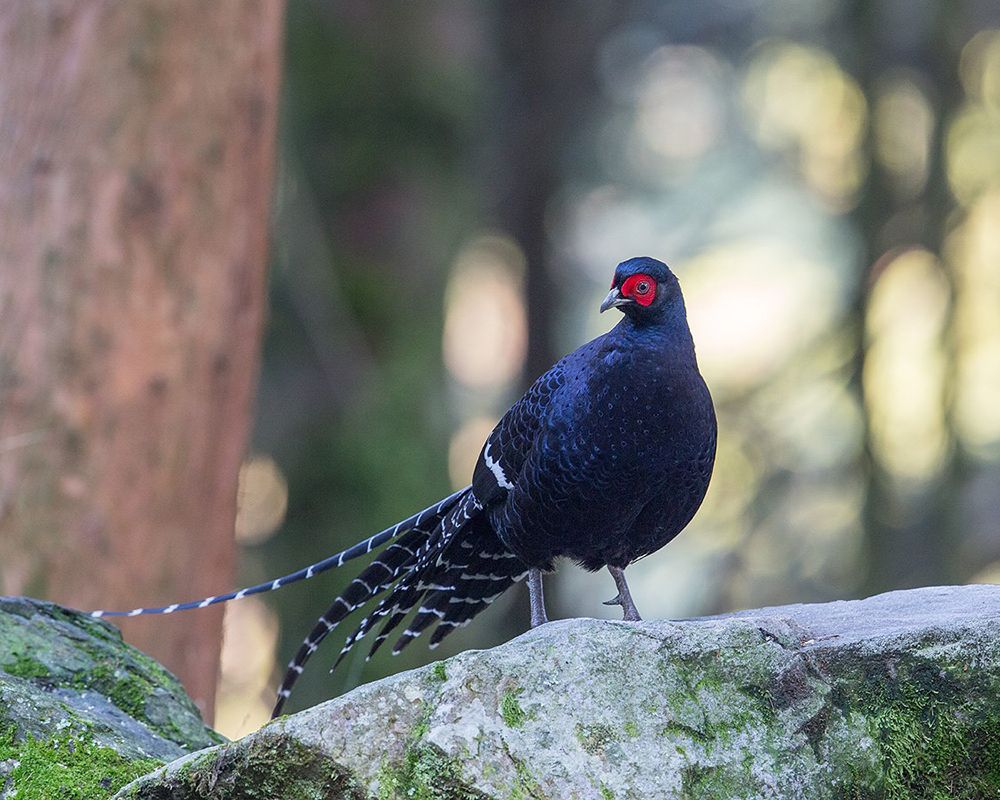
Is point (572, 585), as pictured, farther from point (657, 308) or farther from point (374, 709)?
point (374, 709)

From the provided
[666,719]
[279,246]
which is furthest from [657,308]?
[279,246]

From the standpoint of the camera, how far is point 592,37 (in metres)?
11.3

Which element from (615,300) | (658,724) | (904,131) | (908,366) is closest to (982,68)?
(904,131)

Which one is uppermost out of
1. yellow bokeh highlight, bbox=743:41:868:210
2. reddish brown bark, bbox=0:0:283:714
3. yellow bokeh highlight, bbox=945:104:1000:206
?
yellow bokeh highlight, bbox=743:41:868:210

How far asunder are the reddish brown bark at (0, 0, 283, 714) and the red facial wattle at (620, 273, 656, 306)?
8.96 ft

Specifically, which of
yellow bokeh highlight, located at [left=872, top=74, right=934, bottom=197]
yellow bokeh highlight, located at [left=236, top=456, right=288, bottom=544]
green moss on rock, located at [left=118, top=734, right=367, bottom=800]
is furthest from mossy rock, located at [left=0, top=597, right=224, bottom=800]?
yellow bokeh highlight, located at [left=872, top=74, right=934, bottom=197]

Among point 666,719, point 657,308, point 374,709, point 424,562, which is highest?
point 657,308

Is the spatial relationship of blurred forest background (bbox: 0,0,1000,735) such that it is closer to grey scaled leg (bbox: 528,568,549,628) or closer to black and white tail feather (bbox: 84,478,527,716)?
black and white tail feather (bbox: 84,478,527,716)

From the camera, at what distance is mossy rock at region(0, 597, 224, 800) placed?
304 cm

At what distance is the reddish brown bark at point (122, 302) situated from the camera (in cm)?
557

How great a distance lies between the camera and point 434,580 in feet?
14.4

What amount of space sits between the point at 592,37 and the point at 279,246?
163 inches

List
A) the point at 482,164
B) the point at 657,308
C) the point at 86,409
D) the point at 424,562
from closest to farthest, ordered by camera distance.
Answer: the point at 657,308 → the point at 424,562 → the point at 86,409 → the point at 482,164

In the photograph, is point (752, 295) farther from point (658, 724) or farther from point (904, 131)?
point (658, 724)
